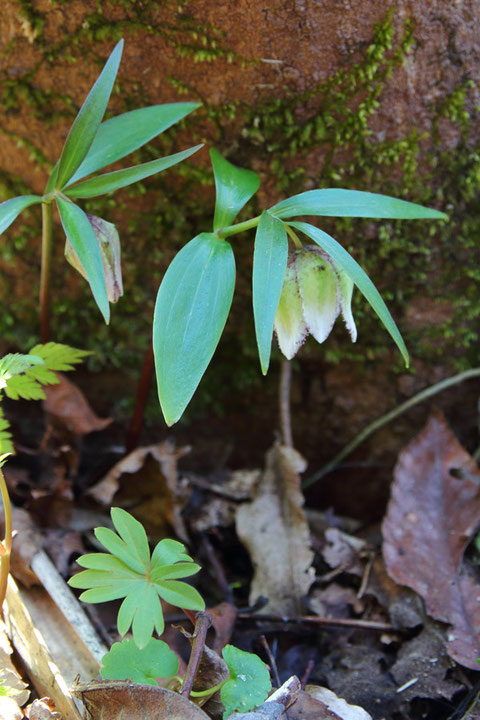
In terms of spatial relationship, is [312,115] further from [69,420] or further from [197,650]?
[197,650]

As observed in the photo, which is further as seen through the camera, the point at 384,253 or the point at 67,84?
the point at 384,253

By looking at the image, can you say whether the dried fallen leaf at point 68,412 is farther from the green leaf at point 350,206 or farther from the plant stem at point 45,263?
the green leaf at point 350,206

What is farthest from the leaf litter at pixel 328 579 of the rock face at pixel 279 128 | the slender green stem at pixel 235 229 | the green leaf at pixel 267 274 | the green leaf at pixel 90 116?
the green leaf at pixel 90 116

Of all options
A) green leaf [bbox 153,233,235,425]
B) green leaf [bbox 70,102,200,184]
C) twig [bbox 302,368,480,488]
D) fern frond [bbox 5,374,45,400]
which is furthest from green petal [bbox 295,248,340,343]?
twig [bbox 302,368,480,488]

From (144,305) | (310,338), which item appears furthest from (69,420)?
(310,338)

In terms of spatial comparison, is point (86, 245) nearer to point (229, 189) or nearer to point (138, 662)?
point (229, 189)

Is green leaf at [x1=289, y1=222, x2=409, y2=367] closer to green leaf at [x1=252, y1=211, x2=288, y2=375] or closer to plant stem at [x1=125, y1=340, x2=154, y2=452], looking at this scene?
green leaf at [x1=252, y1=211, x2=288, y2=375]

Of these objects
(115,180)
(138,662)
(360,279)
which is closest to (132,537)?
(138,662)
